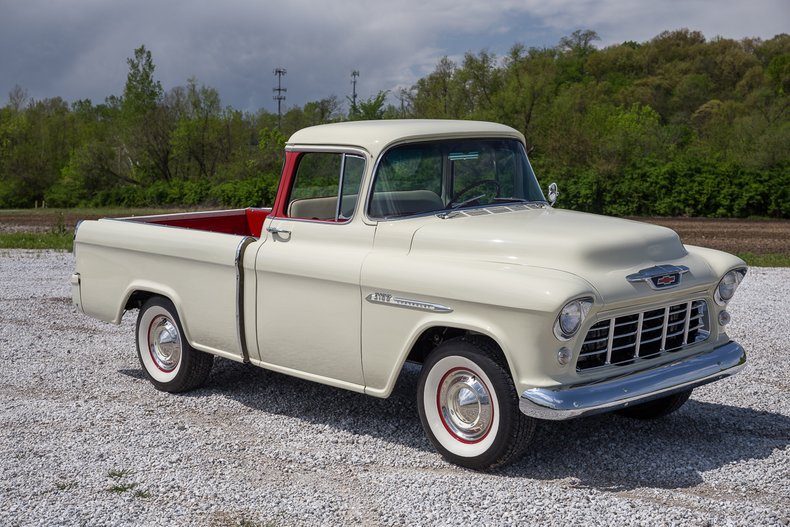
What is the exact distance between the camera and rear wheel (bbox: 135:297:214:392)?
21.4ft

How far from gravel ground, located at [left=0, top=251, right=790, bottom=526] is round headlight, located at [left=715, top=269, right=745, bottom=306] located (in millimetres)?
897

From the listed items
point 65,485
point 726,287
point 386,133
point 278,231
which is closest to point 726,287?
point 726,287

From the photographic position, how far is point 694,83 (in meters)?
58.2

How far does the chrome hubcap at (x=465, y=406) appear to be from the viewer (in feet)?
15.4

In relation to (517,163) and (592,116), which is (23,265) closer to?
(517,163)

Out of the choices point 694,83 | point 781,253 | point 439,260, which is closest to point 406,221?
→ point 439,260

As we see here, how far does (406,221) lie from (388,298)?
1.96ft

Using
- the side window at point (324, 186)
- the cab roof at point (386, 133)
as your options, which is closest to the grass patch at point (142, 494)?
the side window at point (324, 186)

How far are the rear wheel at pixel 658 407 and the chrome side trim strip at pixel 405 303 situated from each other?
187 centimetres

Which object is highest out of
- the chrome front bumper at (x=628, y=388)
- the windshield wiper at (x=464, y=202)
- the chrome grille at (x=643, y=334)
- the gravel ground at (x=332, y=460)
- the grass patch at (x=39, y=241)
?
the windshield wiper at (x=464, y=202)

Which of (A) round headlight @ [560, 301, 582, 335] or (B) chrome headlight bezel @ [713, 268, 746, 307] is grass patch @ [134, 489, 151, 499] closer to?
(A) round headlight @ [560, 301, 582, 335]

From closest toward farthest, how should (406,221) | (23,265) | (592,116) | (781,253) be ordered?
(406,221) < (23,265) < (781,253) < (592,116)

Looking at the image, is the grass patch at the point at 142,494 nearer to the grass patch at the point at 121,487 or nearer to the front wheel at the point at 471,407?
the grass patch at the point at 121,487

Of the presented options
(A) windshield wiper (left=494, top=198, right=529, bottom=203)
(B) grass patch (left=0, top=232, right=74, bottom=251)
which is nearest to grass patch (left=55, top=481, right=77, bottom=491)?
(A) windshield wiper (left=494, top=198, right=529, bottom=203)
